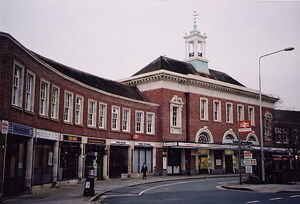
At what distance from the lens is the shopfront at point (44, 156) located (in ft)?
70.0

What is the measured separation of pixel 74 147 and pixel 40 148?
585 cm

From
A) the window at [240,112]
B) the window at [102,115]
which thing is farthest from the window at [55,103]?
the window at [240,112]

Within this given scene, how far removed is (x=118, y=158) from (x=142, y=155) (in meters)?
3.96

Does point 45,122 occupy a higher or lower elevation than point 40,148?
higher

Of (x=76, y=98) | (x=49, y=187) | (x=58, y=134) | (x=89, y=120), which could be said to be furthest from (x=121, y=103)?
(x=49, y=187)

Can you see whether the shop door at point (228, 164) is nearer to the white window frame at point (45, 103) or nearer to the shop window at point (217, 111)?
the shop window at point (217, 111)

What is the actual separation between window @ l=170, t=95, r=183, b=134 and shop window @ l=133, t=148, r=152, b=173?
14.9 ft

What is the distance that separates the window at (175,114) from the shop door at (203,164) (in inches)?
→ 176

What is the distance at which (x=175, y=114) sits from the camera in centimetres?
4250

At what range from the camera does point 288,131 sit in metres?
42.7

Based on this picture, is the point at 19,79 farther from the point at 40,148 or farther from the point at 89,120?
the point at 89,120

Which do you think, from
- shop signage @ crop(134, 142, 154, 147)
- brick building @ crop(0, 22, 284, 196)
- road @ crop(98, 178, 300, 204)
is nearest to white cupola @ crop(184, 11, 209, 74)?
brick building @ crop(0, 22, 284, 196)

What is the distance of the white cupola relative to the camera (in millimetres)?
49656

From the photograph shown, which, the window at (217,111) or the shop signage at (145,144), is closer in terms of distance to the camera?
the shop signage at (145,144)
